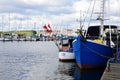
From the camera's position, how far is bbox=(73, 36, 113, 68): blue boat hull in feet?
111

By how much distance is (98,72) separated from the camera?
32875mm

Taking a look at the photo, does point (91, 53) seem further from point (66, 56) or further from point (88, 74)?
point (66, 56)

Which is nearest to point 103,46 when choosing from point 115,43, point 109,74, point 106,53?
point 106,53

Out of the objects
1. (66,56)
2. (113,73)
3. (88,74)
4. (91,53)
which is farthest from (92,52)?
(66,56)

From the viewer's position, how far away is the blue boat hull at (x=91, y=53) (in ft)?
111

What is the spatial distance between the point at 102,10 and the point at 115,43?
408cm

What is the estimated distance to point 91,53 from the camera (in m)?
34.1

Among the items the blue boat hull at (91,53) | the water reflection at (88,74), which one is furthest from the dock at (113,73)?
the blue boat hull at (91,53)

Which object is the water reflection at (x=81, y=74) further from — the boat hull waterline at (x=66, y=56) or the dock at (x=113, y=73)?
the boat hull waterline at (x=66, y=56)

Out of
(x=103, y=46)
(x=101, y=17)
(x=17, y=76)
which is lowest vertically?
(x=17, y=76)

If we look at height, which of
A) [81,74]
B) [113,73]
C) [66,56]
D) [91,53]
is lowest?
[81,74]

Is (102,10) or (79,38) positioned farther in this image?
(102,10)

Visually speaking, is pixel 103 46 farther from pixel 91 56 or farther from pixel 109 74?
pixel 109 74

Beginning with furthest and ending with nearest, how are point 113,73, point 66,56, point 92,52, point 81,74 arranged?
point 66,56 < point 92,52 < point 81,74 < point 113,73
